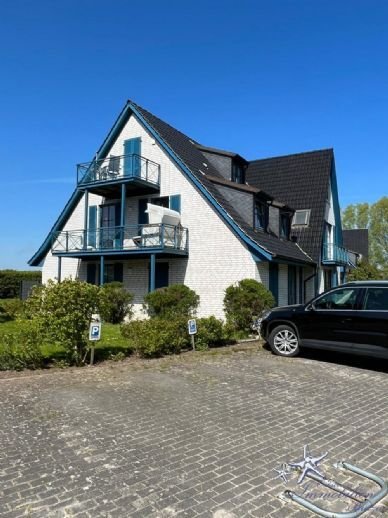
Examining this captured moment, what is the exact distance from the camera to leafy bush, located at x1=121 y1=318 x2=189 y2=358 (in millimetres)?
9984

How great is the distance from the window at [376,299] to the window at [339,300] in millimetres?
270

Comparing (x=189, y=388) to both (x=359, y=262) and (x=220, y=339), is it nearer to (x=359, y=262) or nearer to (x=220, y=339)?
(x=220, y=339)

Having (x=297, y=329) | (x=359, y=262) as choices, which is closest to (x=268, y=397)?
(x=297, y=329)

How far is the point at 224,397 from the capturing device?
672cm

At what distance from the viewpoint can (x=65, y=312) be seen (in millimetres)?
8648

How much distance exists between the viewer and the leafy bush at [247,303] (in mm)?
14617

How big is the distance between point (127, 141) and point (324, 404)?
55.2 feet

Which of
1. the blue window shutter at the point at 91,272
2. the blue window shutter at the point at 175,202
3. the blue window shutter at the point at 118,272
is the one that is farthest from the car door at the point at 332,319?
the blue window shutter at the point at 91,272

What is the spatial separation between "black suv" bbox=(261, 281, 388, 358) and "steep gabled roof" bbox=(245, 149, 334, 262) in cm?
1123

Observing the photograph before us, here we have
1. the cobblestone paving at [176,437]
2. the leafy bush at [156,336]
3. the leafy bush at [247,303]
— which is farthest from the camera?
the leafy bush at [247,303]

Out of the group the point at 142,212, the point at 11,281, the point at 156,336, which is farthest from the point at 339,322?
the point at 11,281

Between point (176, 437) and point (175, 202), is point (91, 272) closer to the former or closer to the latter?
point (175, 202)

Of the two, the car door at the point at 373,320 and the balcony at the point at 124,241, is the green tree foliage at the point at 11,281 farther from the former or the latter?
the car door at the point at 373,320

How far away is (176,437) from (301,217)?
19.2 metres
